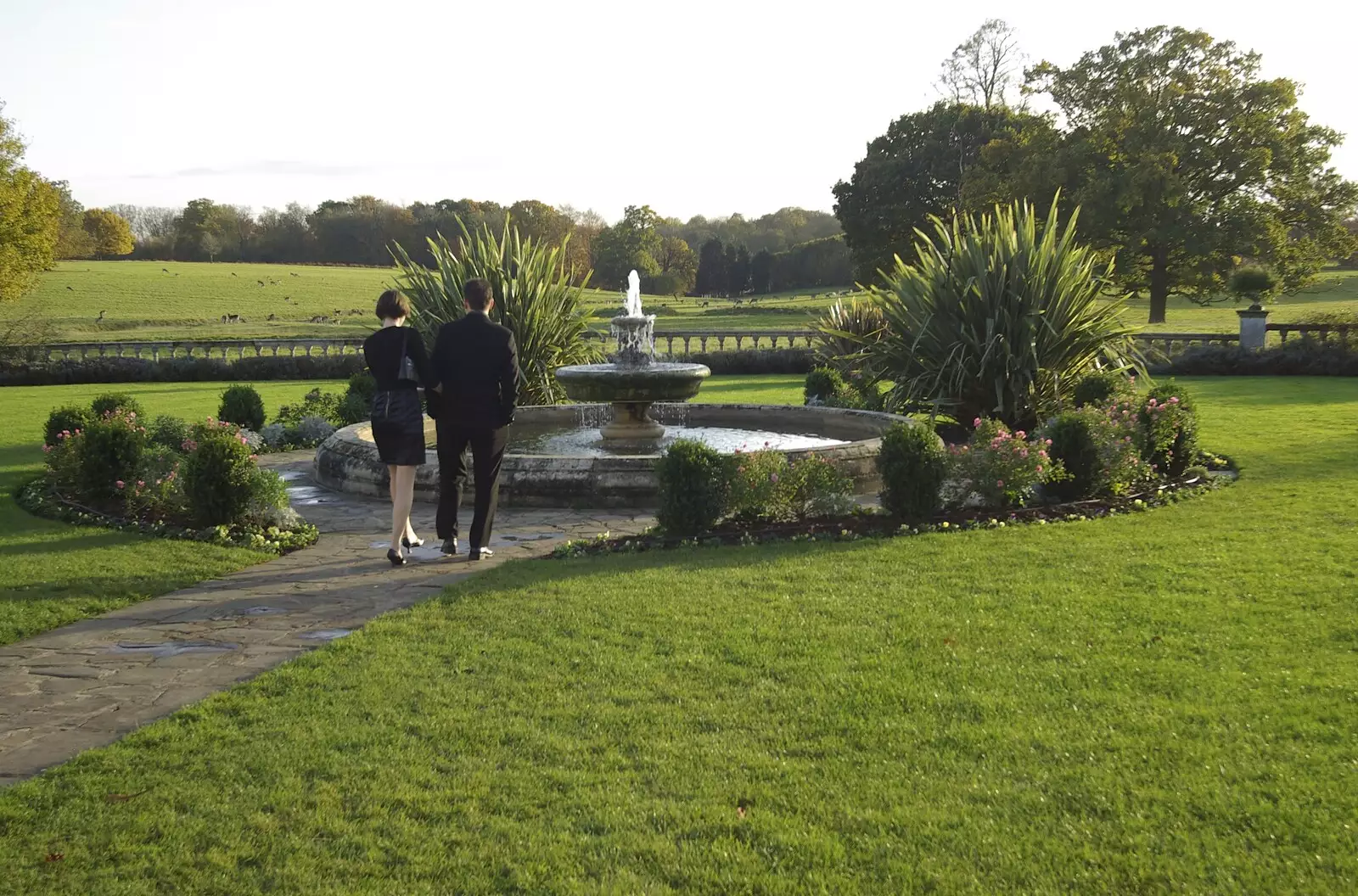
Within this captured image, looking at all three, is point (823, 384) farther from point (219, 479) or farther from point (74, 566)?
point (74, 566)

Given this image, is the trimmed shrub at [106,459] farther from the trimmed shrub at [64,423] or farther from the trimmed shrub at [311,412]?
the trimmed shrub at [311,412]

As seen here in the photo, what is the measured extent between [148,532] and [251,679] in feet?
14.9

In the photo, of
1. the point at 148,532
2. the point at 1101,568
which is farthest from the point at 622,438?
the point at 1101,568

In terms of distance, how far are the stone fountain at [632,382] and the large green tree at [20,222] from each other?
35.1m

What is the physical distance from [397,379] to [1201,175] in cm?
3863

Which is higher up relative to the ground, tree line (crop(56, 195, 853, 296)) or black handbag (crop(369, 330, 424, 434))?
tree line (crop(56, 195, 853, 296))

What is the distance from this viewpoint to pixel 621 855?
348 cm

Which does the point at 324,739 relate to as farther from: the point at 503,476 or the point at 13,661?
the point at 503,476

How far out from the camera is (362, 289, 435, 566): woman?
25.3 feet

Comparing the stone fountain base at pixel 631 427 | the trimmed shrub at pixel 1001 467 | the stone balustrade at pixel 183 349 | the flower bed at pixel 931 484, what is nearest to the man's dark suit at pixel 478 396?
the flower bed at pixel 931 484

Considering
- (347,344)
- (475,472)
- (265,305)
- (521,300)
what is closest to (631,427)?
(521,300)

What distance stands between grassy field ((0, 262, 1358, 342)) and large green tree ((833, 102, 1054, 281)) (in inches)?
204

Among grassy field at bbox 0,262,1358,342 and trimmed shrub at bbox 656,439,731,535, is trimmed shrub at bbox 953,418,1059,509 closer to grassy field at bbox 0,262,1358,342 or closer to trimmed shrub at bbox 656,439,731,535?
trimmed shrub at bbox 656,439,731,535

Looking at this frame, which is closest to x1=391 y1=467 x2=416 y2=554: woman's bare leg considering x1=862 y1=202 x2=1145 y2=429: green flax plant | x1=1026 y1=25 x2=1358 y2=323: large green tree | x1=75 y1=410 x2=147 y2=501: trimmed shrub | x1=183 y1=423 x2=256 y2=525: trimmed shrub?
x1=183 y1=423 x2=256 y2=525: trimmed shrub
